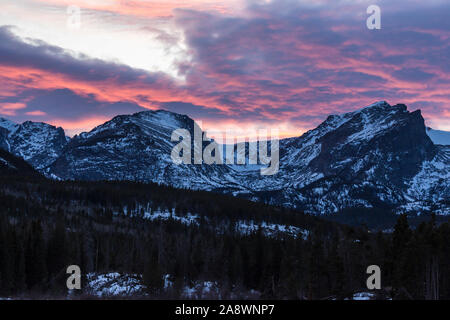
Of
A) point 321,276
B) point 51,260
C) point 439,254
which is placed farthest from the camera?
point 51,260

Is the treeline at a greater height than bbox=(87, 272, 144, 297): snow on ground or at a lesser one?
greater

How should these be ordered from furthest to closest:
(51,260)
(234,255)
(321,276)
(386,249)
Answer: (234,255) → (51,260) → (321,276) → (386,249)

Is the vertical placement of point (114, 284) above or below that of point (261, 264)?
below

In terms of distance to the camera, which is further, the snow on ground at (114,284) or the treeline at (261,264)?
the snow on ground at (114,284)

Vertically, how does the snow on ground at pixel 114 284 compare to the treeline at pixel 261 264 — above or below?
below

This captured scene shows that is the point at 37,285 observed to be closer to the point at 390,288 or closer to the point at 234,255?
the point at 234,255

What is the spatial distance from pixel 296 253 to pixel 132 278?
39242 millimetres

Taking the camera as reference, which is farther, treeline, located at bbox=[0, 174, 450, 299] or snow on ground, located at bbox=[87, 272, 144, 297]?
snow on ground, located at bbox=[87, 272, 144, 297]

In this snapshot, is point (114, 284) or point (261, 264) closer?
point (114, 284)

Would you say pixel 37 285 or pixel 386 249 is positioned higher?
pixel 386 249
